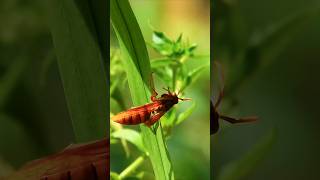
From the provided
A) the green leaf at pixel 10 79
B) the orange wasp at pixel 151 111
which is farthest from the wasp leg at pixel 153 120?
the green leaf at pixel 10 79

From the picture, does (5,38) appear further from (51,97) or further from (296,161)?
(296,161)

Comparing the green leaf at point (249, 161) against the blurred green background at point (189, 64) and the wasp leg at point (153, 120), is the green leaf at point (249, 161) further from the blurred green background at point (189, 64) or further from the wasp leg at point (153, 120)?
the wasp leg at point (153, 120)

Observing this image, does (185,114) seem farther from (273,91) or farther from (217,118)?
(273,91)

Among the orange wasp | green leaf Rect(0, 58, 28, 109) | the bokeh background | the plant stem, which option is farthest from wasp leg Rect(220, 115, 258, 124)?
green leaf Rect(0, 58, 28, 109)

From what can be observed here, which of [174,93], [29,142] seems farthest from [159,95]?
[29,142]

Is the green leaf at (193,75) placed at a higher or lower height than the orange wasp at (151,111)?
higher

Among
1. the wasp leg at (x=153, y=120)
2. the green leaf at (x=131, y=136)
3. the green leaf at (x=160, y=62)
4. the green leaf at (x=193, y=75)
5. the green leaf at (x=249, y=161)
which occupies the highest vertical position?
the green leaf at (x=160, y=62)
